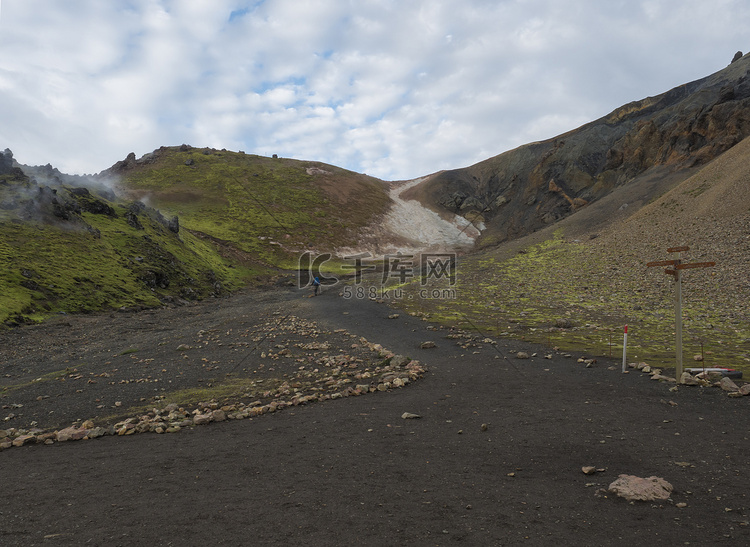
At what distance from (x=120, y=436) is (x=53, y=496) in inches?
151

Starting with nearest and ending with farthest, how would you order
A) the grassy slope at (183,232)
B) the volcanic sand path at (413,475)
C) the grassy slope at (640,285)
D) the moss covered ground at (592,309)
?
the volcanic sand path at (413,475) < the moss covered ground at (592,309) < the grassy slope at (640,285) < the grassy slope at (183,232)

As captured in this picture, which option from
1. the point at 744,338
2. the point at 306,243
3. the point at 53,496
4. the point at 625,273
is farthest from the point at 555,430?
the point at 306,243

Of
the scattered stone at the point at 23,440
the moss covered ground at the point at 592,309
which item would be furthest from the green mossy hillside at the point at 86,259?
the moss covered ground at the point at 592,309

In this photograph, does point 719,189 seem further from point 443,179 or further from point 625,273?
point 443,179

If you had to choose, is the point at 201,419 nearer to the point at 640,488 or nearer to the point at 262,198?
the point at 640,488

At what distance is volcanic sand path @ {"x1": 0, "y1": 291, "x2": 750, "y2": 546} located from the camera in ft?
24.8

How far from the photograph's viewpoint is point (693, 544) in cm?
680

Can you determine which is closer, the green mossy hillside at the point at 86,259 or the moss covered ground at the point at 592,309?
the moss covered ground at the point at 592,309

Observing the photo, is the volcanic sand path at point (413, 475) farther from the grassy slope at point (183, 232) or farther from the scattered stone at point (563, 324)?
the grassy slope at point (183, 232)

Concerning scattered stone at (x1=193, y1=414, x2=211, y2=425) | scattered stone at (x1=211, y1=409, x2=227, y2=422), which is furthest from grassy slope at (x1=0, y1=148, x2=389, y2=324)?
scattered stone at (x1=211, y1=409, x2=227, y2=422)

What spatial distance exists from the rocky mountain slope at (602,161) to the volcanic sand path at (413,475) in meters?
52.4

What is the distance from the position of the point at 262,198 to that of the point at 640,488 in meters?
113

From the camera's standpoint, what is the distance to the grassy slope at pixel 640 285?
2216cm

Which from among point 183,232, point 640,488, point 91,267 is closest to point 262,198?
point 183,232
